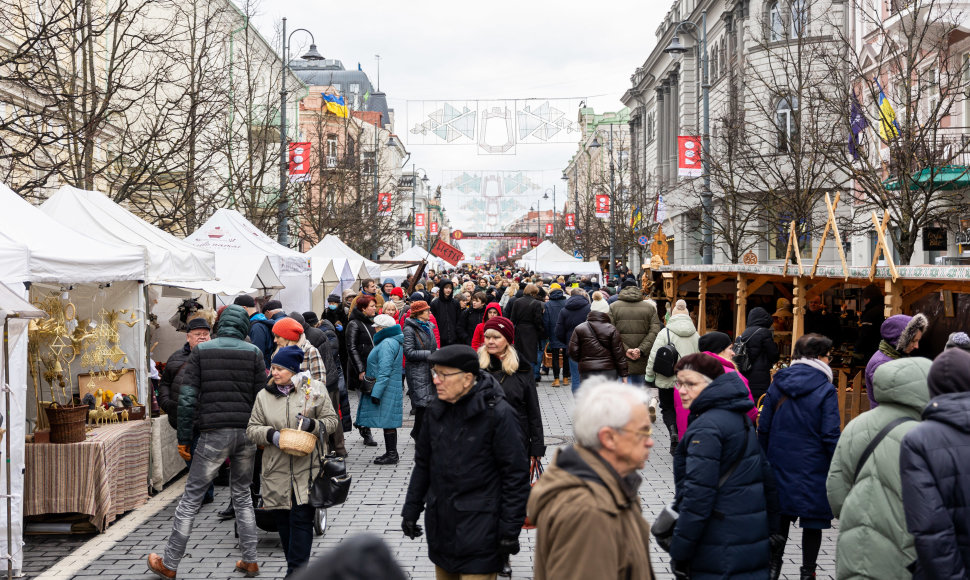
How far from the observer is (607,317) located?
11383 mm

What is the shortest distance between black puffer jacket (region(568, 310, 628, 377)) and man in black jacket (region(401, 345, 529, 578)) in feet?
20.9

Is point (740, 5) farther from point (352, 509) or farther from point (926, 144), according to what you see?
point (352, 509)

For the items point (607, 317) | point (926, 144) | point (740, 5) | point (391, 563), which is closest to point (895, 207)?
point (926, 144)

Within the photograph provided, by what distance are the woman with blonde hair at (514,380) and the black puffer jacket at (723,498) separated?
2.61m

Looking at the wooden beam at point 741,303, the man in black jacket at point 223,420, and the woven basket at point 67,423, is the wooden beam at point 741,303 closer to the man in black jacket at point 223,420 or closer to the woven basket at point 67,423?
the man in black jacket at point 223,420

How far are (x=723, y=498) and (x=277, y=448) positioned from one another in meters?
3.17

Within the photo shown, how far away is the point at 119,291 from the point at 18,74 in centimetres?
243

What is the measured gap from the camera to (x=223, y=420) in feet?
22.2

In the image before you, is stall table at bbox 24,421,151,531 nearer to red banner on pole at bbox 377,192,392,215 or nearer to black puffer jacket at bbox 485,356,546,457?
black puffer jacket at bbox 485,356,546,457

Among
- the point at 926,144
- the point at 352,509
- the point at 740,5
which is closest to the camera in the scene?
the point at 352,509

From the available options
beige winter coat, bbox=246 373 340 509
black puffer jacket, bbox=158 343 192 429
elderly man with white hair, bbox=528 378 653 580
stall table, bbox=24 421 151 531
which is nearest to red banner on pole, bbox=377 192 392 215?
black puffer jacket, bbox=158 343 192 429

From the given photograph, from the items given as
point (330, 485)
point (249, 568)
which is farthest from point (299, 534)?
point (249, 568)

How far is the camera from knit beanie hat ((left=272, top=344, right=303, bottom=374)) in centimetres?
624

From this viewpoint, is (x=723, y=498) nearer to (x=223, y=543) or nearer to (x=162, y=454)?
(x=223, y=543)
